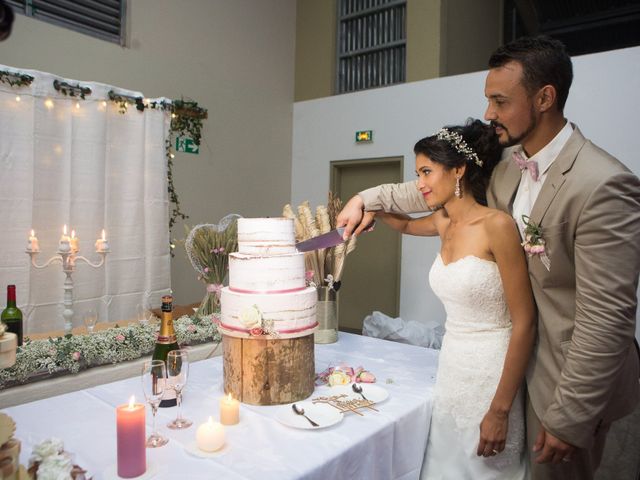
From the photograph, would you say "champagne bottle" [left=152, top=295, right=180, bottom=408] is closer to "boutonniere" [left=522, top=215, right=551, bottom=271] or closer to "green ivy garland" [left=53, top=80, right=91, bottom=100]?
"boutonniere" [left=522, top=215, right=551, bottom=271]

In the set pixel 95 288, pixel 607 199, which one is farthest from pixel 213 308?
pixel 95 288

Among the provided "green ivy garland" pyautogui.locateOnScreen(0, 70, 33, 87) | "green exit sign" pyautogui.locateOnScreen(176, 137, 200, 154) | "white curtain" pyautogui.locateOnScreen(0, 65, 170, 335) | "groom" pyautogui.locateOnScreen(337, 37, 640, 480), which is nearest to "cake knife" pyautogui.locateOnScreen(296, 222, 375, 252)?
"groom" pyautogui.locateOnScreen(337, 37, 640, 480)

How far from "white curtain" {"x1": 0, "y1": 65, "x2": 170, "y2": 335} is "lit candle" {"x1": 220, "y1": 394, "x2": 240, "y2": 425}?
2.21m

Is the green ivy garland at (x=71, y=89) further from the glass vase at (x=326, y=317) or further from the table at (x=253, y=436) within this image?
the table at (x=253, y=436)

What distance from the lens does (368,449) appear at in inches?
54.3

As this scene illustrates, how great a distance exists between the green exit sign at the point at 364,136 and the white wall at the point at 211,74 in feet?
3.51

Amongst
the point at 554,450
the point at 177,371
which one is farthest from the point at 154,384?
the point at 554,450

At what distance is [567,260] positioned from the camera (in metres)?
1.40

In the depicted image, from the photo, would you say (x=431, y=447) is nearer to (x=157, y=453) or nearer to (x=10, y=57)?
(x=157, y=453)

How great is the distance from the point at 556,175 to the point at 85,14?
4.35 m

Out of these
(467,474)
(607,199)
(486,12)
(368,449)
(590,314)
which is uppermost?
(486,12)

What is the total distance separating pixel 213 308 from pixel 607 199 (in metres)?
1.79

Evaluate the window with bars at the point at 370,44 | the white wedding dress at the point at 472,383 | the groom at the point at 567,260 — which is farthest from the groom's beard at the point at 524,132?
the window with bars at the point at 370,44

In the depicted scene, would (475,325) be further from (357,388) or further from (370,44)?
(370,44)
